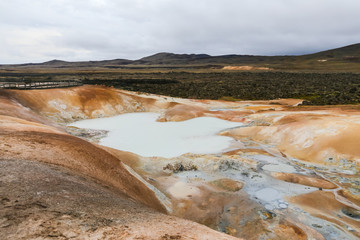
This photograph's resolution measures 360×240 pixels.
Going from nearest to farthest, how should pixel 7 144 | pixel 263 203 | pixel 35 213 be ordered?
pixel 35 213 → pixel 7 144 → pixel 263 203

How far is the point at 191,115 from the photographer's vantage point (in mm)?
Result: 34000

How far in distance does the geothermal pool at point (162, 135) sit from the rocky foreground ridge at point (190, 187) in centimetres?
226

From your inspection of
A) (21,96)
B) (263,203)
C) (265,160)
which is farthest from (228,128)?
(21,96)

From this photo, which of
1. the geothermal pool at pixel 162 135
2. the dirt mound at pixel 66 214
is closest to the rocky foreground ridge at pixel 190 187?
the dirt mound at pixel 66 214

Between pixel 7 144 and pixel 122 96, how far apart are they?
3428 cm

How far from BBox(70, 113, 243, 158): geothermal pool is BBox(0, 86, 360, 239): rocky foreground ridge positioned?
7.41 feet

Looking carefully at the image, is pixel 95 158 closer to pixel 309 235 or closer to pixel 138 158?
pixel 138 158

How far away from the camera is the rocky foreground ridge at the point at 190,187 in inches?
198

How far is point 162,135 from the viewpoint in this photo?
89.5 ft

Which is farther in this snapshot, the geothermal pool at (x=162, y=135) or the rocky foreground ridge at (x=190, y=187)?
the geothermal pool at (x=162, y=135)

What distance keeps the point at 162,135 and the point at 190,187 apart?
14437 millimetres

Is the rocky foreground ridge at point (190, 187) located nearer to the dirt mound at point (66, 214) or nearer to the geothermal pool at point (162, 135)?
the dirt mound at point (66, 214)

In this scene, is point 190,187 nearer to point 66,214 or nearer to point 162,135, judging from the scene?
point 66,214

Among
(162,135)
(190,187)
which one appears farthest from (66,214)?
(162,135)
